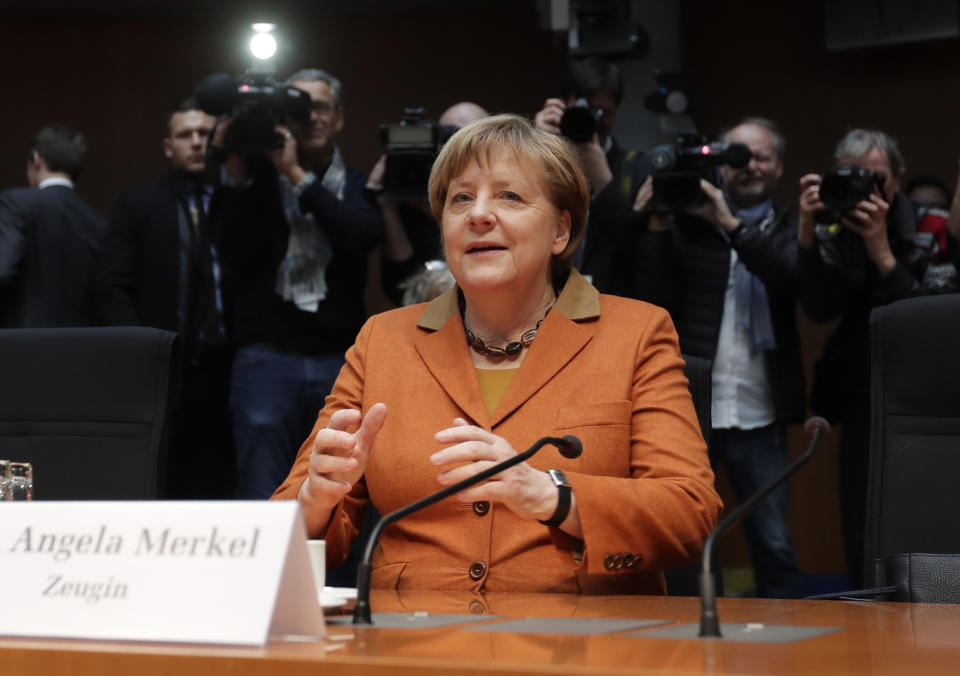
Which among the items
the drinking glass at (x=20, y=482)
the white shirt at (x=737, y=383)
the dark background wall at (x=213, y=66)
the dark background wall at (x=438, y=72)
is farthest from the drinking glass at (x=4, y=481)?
the dark background wall at (x=213, y=66)

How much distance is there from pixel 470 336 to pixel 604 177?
1.44 metres

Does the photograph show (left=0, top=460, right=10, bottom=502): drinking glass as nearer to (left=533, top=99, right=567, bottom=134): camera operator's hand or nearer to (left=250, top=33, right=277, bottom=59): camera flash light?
(left=250, top=33, right=277, bottom=59): camera flash light

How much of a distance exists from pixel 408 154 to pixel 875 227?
119 cm

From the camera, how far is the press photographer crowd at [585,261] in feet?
10.2

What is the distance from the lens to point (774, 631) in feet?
3.59

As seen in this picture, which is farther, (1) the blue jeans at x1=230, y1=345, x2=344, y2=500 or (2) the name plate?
(1) the blue jeans at x1=230, y1=345, x2=344, y2=500

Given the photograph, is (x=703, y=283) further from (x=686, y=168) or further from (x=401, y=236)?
(x=401, y=236)

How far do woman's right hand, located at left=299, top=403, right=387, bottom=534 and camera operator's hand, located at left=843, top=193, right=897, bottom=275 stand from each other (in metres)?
1.78

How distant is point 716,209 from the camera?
3203mm

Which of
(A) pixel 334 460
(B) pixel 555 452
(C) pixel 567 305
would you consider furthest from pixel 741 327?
(A) pixel 334 460

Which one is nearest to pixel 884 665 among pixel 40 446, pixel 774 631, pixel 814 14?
pixel 774 631

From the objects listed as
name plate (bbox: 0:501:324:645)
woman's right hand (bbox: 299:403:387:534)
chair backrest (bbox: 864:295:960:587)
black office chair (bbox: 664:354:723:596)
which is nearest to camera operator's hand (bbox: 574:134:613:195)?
black office chair (bbox: 664:354:723:596)

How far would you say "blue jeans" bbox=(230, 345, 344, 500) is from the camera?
3104mm

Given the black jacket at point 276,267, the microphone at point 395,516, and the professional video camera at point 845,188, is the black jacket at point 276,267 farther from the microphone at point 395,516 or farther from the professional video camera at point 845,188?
the microphone at point 395,516
